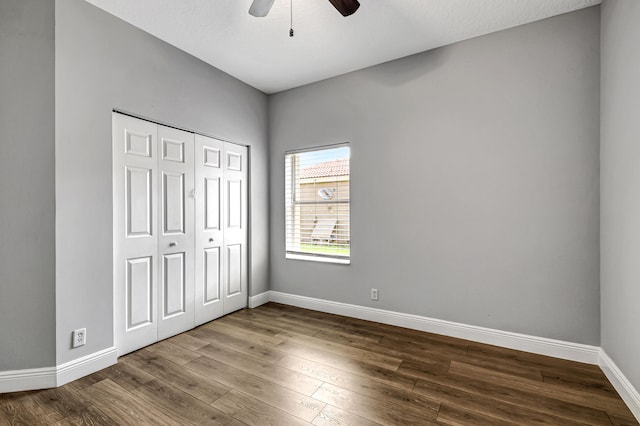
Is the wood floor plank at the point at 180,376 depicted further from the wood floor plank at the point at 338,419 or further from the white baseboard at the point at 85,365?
the wood floor plank at the point at 338,419

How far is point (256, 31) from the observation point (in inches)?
102

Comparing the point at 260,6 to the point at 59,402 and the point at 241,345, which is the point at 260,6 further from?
the point at 59,402

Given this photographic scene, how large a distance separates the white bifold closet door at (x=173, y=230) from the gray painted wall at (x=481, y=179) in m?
1.21

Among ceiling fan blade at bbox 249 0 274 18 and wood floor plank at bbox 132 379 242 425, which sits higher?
ceiling fan blade at bbox 249 0 274 18

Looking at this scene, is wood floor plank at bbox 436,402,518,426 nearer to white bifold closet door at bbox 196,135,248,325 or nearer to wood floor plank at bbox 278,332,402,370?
wood floor plank at bbox 278,332,402,370

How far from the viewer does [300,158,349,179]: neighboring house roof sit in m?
3.47

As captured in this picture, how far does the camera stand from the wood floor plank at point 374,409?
5.60 ft

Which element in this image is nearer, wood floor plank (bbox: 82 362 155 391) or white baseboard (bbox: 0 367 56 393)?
white baseboard (bbox: 0 367 56 393)

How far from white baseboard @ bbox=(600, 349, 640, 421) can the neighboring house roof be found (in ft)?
8.85

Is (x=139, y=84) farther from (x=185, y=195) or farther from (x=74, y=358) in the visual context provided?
(x=74, y=358)

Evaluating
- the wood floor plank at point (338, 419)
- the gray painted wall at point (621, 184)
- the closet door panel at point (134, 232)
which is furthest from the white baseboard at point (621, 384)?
the closet door panel at point (134, 232)

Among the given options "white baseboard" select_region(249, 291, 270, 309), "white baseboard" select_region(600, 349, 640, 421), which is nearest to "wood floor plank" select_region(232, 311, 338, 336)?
"white baseboard" select_region(249, 291, 270, 309)

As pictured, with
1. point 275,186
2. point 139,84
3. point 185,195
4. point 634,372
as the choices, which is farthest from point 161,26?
point 634,372

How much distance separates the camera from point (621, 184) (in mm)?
1956
